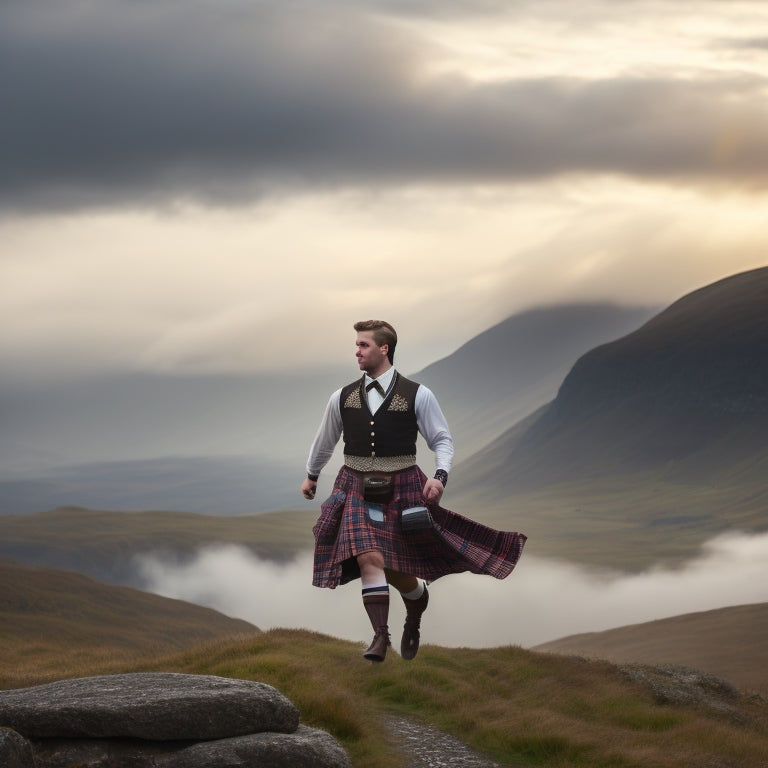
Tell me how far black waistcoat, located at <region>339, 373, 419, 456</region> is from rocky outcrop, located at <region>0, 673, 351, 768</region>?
3382mm

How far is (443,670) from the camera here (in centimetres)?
1858

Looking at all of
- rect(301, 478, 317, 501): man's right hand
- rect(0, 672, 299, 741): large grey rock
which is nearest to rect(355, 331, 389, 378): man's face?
rect(301, 478, 317, 501): man's right hand

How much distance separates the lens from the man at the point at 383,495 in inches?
512

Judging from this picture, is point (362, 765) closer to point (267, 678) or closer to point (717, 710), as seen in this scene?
point (267, 678)

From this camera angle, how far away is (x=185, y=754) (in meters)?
10.4

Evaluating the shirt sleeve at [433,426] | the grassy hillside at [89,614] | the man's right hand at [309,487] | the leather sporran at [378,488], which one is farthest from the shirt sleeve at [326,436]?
the grassy hillside at [89,614]

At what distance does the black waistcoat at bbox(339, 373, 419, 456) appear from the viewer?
1311 cm

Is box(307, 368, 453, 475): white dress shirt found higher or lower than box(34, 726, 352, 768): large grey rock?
higher

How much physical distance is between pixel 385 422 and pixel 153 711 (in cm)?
433

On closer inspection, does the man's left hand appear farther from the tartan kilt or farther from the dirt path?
the dirt path

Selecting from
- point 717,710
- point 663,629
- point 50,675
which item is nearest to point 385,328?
point 50,675

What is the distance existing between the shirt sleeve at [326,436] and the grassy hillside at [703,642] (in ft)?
369

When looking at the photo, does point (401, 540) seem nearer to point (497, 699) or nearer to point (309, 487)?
point (309, 487)

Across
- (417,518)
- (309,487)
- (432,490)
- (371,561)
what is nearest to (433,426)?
(432,490)
